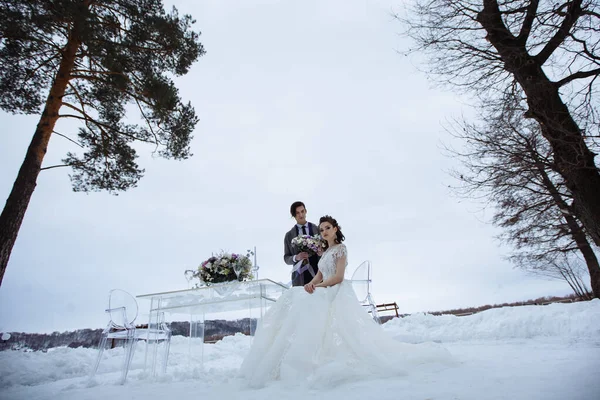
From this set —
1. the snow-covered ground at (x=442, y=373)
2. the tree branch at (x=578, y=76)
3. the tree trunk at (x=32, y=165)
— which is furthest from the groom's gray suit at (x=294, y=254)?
the tree trunk at (x=32, y=165)

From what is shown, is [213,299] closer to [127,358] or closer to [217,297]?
[217,297]

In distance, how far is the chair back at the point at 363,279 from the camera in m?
5.94

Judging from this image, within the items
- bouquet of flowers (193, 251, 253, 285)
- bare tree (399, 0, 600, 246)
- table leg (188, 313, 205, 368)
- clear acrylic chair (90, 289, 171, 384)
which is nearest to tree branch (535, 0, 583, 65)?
bare tree (399, 0, 600, 246)

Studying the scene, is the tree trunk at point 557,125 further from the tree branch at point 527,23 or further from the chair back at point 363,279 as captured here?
the chair back at point 363,279

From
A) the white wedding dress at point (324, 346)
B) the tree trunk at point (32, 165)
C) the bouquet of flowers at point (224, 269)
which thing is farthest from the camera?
the tree trunk at point (32, 165)

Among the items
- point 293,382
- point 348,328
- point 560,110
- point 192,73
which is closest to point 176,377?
point 293,382

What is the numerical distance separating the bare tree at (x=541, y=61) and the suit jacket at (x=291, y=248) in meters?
3.07

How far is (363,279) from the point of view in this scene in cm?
600

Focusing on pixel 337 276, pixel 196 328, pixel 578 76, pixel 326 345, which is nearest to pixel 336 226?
pixel 337 276

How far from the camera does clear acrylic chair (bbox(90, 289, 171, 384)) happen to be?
186 inches

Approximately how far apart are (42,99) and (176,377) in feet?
22.2

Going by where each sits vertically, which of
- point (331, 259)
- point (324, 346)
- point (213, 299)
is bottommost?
point (324, 346)

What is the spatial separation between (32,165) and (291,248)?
4.55 metres

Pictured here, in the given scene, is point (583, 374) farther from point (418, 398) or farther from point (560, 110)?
point (560, 110)
